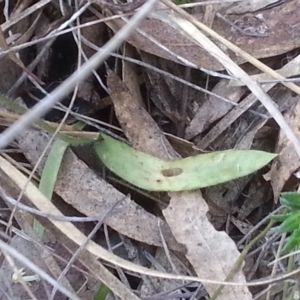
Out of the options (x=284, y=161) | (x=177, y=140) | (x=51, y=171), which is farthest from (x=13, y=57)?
(x=284, y=161)

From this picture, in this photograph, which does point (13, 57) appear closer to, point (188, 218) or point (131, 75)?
point (131, 75)

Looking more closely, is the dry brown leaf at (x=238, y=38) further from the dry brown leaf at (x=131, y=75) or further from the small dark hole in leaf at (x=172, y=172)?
the small dark hole in leaf at (x=172, y=172)

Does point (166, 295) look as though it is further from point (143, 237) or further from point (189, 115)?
point (189, 115)

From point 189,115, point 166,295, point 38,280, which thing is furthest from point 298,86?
point 38,280

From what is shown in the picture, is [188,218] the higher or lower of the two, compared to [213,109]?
lower

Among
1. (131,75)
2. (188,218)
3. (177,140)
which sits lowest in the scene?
(188,218)
